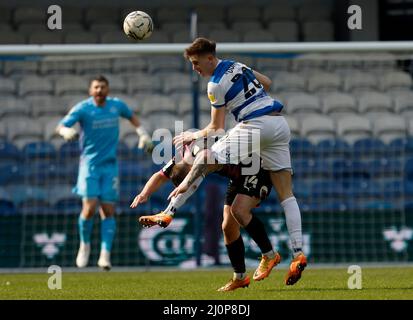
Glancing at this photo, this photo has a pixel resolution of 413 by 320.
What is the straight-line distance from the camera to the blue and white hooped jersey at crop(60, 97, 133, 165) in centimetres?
1287

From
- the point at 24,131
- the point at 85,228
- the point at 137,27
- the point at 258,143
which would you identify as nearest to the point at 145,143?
the point at 85,228

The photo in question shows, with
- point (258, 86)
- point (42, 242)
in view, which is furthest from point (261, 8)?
point (258, 86)

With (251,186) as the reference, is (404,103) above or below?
above

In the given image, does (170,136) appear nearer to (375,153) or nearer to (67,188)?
(67,188)

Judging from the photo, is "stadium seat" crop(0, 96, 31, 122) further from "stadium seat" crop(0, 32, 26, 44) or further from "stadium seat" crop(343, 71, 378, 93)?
"stadium seat" crop(343, 71, 378, 93)

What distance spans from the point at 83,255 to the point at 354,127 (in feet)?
14.2

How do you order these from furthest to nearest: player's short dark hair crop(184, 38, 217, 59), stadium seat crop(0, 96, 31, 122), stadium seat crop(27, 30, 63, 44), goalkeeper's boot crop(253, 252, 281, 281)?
1. stadium seat crop(27, 30, 63, 44)
2. stadium seat crop(0, 96, 31, 122)
3. goalkeeper's boot crop(253, 252, 281, 281)
4. player's short dark hair crop(184, 38, 217, 59)

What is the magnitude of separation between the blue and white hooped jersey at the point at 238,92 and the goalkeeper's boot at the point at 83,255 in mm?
4101

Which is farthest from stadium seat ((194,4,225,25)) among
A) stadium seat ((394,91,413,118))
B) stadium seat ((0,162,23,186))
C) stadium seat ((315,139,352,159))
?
stadium seat ((0,162,23,186))

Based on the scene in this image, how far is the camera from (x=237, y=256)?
9070 millimetres

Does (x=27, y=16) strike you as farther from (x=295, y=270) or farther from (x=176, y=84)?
(x=295, y=270)

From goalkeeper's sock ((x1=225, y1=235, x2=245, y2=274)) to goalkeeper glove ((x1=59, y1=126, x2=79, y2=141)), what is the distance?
11.7 feet

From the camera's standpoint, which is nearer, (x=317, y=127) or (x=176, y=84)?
(x=317, y=127)

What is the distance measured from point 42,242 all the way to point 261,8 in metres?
7.49
